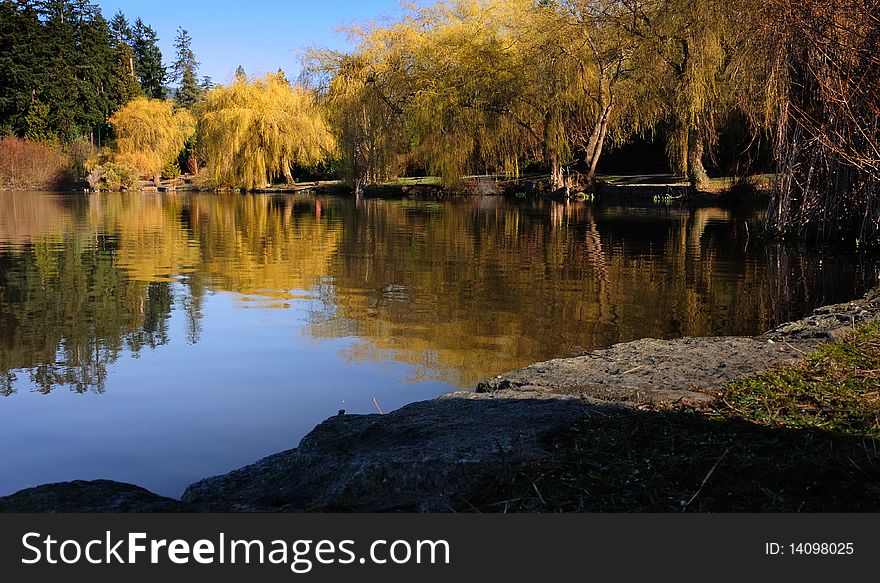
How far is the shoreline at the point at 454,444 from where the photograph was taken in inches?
108

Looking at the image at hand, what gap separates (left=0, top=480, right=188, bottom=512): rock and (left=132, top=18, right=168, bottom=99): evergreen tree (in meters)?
82.8

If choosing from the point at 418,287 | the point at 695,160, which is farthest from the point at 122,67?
the point at 418,287

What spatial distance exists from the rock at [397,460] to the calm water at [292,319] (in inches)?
23.6

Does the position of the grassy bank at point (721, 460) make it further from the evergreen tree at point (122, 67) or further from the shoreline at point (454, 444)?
the evergreen tree at point (122, 67)

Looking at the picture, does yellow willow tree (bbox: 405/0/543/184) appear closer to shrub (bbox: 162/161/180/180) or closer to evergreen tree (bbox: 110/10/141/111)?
shrub (bbox: 162/161/180/180)

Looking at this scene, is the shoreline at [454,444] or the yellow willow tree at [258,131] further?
the yellow willow tree at [258,131]

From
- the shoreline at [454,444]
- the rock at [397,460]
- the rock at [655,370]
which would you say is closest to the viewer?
the shoreline at [454,444]

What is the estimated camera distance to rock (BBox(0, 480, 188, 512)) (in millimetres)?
2629

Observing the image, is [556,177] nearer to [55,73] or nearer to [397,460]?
[397,460]

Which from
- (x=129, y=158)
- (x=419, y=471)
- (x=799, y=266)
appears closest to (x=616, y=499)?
(x=419, y=471)

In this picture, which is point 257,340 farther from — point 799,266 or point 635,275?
point 799,266

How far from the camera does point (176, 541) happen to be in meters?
2.33

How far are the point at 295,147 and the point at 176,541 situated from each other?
40.7 metres

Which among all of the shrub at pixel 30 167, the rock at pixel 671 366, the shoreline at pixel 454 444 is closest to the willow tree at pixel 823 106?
the rock at pixel 671 366
